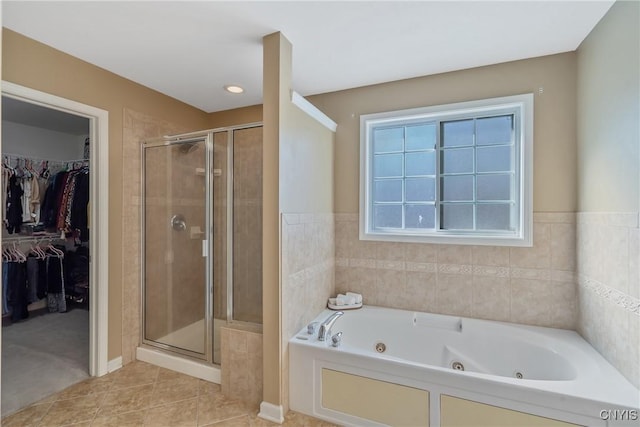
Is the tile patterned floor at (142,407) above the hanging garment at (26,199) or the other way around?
the other way around

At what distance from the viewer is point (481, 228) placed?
2639 mm

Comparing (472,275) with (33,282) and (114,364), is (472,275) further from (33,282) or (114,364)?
(33,282)

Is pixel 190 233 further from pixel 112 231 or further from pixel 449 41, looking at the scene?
pixel 449 41

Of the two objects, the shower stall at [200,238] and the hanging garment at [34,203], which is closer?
the shower stall at [200,238]

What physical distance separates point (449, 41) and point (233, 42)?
146cm

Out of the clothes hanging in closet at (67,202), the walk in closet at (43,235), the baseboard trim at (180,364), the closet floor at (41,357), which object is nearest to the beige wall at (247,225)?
the baseboard trim at (180,364)

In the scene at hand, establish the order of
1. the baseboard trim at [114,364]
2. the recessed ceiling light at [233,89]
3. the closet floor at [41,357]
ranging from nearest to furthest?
the closet floor at [41,357]
the baseboard trim at [114,364]
the recessed ceiling light at [233,89]

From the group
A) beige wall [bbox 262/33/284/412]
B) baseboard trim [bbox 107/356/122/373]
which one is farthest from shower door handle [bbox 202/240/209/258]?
baseboard trim [bbox 107/356/122/373]

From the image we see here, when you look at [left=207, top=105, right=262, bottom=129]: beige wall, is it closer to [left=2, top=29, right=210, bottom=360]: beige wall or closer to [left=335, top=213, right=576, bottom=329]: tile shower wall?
[left=2, top=29, right=210, bottom=360]: beige wall

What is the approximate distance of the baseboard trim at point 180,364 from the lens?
252cm

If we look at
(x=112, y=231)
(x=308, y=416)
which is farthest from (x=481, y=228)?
(x=112, y=231)

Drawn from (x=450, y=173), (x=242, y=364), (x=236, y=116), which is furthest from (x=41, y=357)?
(x=450, y=173)

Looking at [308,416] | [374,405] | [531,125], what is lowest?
[308,416]

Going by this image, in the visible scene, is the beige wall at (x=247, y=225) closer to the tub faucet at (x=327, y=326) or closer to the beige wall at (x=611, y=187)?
the tub faucet at (x=327, y=326)
